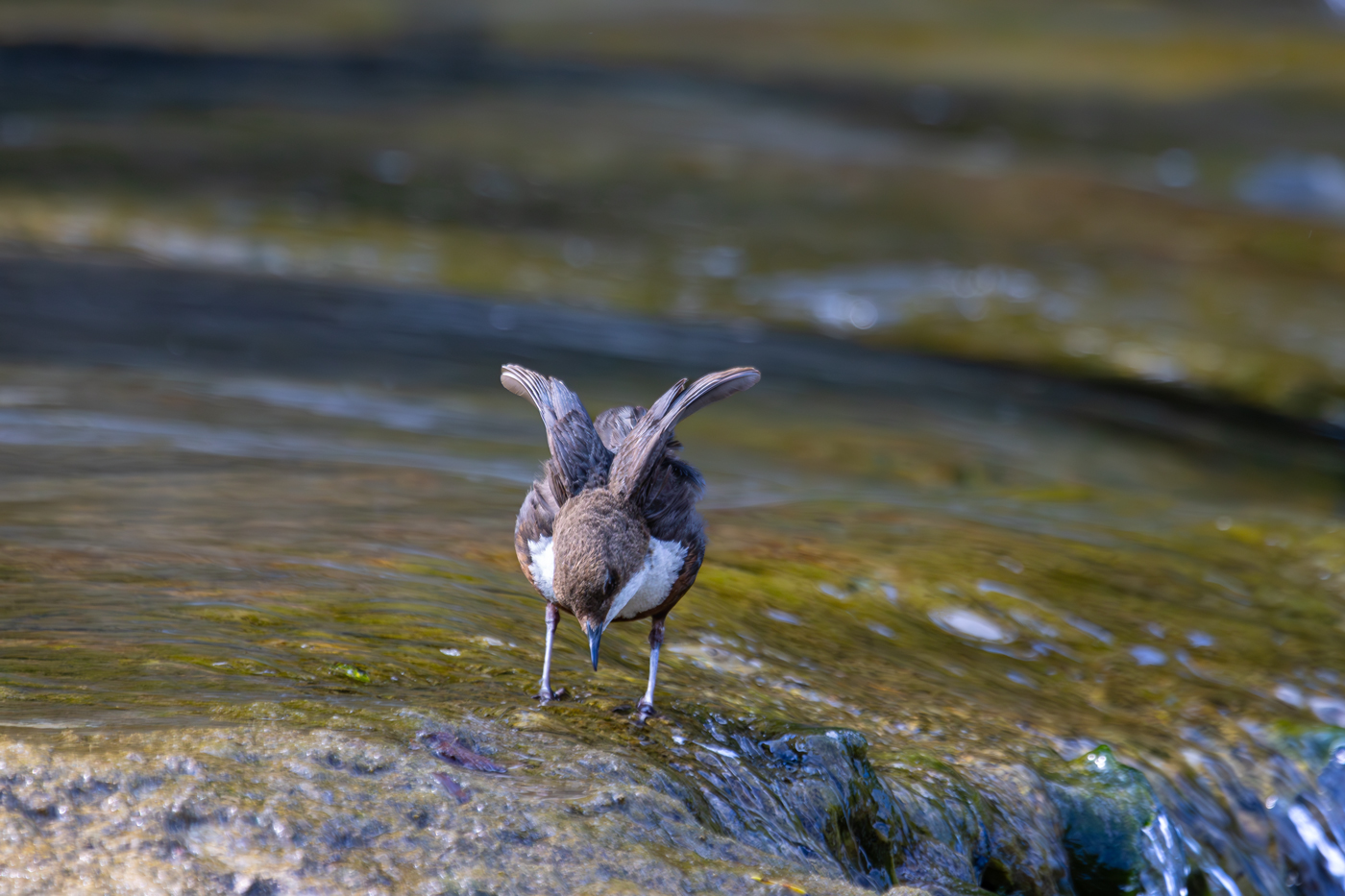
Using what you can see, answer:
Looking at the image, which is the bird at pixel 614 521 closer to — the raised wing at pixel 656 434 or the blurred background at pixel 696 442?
the raised wing at pixel 656 434

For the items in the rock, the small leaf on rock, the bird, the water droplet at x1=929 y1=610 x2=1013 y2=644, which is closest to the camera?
the small leaf on rock

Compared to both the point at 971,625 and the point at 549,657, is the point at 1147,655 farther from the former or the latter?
the point at 549,657

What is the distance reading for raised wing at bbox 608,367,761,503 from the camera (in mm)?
3168

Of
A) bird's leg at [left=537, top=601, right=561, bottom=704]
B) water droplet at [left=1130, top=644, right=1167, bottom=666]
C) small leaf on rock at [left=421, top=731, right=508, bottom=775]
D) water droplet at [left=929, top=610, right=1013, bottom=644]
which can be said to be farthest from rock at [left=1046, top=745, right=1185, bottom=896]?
small leaf on rock at [left=421, top=731, right=508, bottom=775]

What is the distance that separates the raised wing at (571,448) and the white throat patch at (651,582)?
0.21 meters

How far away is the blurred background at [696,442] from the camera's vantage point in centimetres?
298

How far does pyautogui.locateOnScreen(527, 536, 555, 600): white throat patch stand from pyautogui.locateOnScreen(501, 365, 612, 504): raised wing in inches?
4.8

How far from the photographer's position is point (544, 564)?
10.4 ft

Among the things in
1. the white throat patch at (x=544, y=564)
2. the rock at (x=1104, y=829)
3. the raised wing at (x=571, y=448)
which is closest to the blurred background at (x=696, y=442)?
the rock at (x=1104, y=829)

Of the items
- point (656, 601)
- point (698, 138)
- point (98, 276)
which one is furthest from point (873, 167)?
point (656, 601)

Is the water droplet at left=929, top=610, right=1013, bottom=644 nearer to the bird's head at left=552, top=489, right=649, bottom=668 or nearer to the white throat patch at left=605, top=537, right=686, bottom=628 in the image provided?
the white throat patch at left=605, top=537, right=686, bottom=628

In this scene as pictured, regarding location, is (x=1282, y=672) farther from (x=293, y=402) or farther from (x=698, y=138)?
(x=698, y=138)

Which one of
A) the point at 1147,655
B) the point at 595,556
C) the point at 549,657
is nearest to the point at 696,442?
the point at 1147,655

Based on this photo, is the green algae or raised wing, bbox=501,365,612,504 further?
raised wing, bbox=501,365,612,504
